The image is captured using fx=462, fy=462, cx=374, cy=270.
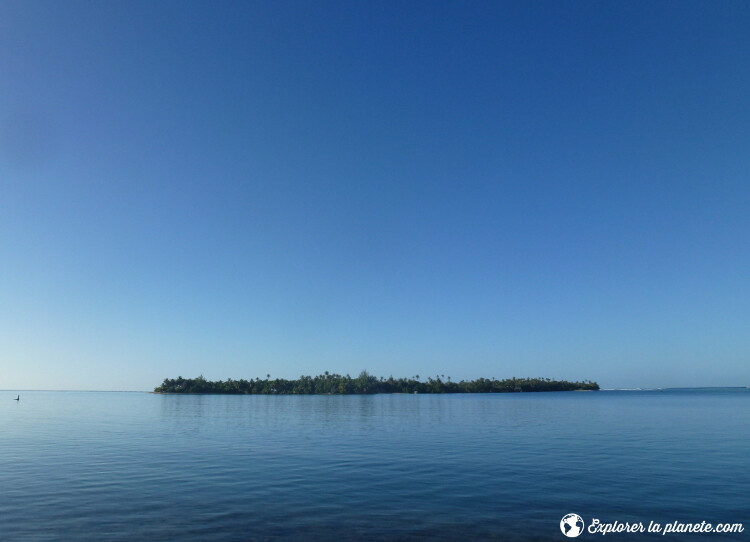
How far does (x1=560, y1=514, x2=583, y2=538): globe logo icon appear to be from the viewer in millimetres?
20920

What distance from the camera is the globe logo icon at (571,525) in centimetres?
2092

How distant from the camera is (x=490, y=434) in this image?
6097cm

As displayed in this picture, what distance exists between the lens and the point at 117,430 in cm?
6969

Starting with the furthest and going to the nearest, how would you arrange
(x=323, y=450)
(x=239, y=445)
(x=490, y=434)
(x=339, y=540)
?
1. (x=490, y=434)
2. (x=239, y=445)
3. (x=323, y=450)
4. (x=339, y=540)

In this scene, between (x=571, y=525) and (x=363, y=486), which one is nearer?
(x=571, y=525)

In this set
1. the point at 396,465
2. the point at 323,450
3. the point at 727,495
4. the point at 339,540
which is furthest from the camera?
the point at 323,450

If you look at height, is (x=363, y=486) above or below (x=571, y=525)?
below

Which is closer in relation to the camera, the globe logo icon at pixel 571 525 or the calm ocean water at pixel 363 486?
the globe logo icon at pixel 571 525

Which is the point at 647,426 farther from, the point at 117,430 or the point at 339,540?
the point at 117,430

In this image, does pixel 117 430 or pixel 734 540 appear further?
pixel 117 430

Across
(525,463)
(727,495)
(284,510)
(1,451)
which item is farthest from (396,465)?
(1,451)

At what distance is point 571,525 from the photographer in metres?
22.0

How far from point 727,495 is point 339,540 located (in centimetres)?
2417

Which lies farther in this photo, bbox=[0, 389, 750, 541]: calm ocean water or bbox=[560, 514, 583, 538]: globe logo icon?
bbox=[0, 389, 750, 541]: calm ocean water
